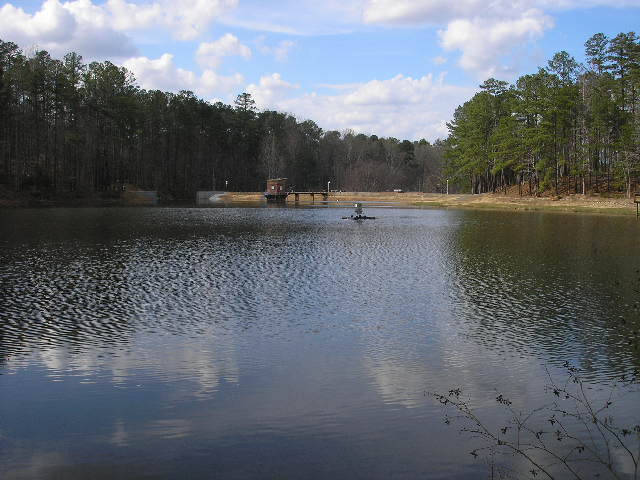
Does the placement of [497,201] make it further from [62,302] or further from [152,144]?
[62,302]

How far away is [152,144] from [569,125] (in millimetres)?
80538

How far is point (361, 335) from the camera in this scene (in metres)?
14.8

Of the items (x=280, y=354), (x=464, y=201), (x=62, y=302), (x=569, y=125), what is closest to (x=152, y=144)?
(x=464, y=201)

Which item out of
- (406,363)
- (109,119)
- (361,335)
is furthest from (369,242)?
(109,119)

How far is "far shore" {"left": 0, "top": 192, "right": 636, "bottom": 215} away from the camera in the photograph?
231 ft

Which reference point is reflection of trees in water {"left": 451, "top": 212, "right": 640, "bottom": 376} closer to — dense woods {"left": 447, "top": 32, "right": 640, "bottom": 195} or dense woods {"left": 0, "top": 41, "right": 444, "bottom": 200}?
dense woods {"left": 447, "top": 32, "right": 640, "bottom": 195}

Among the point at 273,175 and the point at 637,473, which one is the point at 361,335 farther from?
A: the point at 273,175

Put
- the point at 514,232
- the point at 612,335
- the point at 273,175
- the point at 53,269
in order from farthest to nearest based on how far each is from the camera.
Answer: the point at 273,175 < the point at 514,232 < the point at 53,269 < the point at 612,335

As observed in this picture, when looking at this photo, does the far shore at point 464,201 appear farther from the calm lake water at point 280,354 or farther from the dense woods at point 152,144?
the calm lake water at point 280,354

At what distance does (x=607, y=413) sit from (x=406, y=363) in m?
3.93

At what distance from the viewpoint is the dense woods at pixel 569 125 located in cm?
7444

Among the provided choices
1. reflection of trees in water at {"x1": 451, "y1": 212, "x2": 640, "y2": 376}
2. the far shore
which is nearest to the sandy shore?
the far shore

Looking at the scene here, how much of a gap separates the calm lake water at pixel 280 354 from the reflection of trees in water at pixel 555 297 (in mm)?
99

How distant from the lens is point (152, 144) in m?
124
